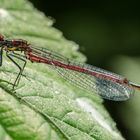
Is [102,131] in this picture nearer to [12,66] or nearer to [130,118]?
[12,66]

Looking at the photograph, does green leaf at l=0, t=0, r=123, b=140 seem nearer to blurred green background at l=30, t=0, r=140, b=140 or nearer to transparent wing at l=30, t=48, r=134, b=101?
transparent wing at l=30, t=48, r=134, b=101

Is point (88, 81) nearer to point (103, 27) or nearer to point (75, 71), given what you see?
point (75, 71)

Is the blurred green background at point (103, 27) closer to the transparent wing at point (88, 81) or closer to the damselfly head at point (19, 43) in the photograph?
the transparent wing at point (88, 81)

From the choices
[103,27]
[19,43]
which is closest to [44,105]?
[19,43]

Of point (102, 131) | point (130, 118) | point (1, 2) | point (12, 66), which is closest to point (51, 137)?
point (102, 131)

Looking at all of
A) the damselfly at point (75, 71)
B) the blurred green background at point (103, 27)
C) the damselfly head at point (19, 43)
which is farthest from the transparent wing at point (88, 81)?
the blurred green background at point (103, 27)

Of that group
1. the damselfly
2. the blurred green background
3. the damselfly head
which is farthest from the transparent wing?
the blurred green background

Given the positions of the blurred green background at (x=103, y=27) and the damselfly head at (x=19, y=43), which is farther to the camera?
the blurred green background at (x=103, y=27)

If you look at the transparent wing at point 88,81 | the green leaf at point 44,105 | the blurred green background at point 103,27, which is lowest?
the green leaf at point 44,105
